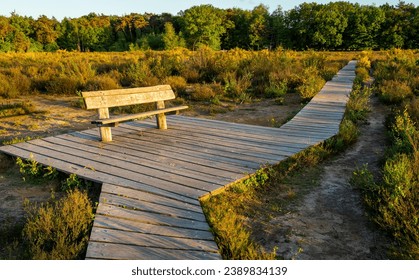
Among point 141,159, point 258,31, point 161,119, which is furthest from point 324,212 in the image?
point 258,31

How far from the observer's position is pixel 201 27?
64.2 meters

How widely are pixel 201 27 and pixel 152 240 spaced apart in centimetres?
6533

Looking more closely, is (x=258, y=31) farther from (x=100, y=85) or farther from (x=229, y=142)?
(x=229, y=142)

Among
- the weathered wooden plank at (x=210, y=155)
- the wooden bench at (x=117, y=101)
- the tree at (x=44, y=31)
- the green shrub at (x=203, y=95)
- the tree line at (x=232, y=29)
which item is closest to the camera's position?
the weathered wooden plank at (x=210, y=155)

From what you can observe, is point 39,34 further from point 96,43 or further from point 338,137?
point 338,137

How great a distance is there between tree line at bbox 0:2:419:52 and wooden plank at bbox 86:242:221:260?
50.2 metres

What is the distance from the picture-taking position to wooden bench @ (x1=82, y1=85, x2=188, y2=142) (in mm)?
5562

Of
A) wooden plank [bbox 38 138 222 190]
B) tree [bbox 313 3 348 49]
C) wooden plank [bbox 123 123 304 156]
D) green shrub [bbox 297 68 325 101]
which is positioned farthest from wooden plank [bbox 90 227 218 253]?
tree [bbox 313 3 348 49]

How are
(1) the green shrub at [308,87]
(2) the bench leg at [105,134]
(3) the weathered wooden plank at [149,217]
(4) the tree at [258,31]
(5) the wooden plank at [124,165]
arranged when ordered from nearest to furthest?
1. (3) the weathered wooden plank at [149,217]
2. (5) the wooden plank at [124,165]
3. (2) the bench leg at [105,134]
4. (1) the green shrub at [308,87]
5. (4) the tree at [258,31]

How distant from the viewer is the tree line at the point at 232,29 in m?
56.0

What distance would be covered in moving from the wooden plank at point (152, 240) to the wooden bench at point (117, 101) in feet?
9.52

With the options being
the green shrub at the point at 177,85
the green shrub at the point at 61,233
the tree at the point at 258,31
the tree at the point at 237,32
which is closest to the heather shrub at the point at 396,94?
the green shrub at the point at 177,85

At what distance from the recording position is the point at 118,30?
68750 millimetres

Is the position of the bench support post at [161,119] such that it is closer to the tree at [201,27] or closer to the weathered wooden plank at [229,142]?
the weathered wooden plank at [229,142]
